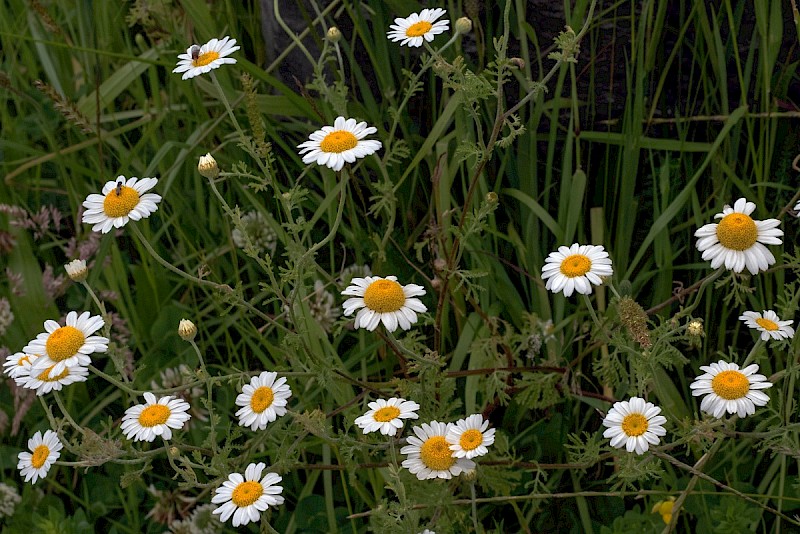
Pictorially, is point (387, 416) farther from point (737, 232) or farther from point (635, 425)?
point (737, 232)

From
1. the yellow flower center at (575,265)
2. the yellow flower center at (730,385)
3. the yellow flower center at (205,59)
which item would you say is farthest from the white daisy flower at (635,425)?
the yellow flower center at (205,59)

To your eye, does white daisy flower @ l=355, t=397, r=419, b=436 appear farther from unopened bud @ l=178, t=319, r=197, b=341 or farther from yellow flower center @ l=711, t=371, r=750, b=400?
yellow flower center @ l=711, t=371, r=750, b=400

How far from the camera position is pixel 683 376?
1.84 meters

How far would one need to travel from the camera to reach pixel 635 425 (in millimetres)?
1345

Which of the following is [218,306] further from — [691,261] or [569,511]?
[691,261]

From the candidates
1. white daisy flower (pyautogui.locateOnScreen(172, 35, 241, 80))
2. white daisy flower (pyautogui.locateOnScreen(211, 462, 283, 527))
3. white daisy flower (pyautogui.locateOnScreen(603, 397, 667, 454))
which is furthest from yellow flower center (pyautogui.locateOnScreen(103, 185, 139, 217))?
white daisy flower (pyautogui.locateOnScreen(603, 397, 667, 454))

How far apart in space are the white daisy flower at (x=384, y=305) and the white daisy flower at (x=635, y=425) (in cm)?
33

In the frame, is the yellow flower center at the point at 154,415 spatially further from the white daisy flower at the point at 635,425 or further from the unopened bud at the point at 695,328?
the unopened bud at the point at 695,328

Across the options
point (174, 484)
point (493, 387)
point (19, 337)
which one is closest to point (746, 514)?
point (493, 387)

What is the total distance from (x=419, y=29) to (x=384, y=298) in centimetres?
52

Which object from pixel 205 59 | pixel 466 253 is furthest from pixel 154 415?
pixel 466 253

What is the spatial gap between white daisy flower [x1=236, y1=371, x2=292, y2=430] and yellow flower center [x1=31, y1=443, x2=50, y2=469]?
0.35m

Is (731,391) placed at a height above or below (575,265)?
below

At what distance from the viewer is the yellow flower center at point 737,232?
4.28 ft
